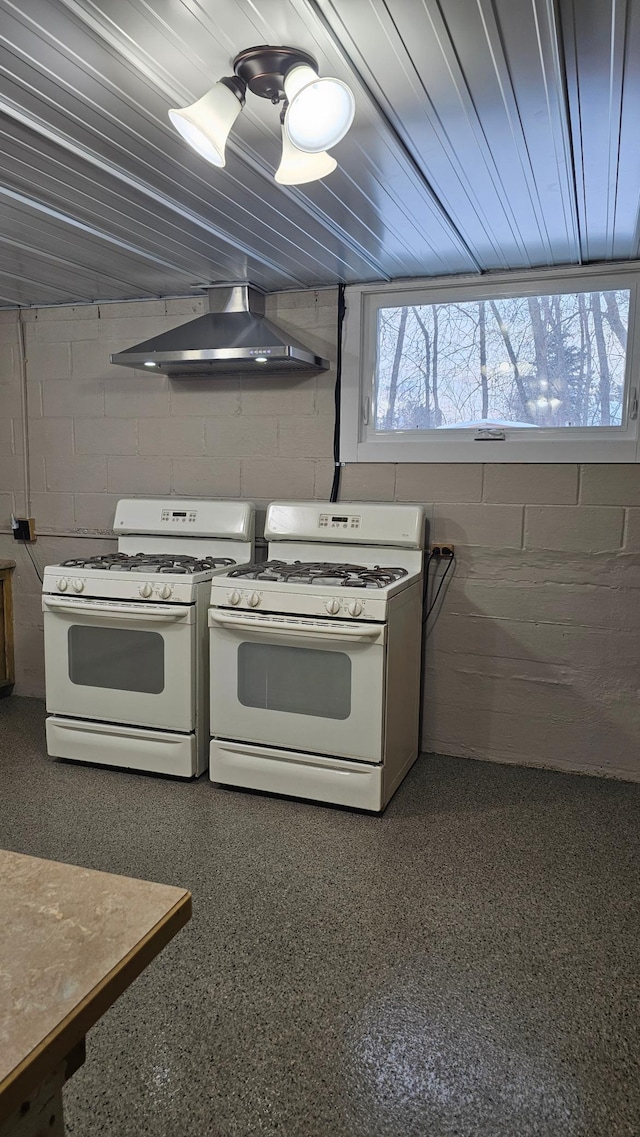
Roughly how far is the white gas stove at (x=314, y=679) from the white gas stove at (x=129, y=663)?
0.13 metres

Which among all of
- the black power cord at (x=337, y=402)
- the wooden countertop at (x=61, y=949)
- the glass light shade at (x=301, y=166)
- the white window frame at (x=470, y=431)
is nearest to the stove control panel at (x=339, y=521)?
the black power cord at (x=337, y=402)

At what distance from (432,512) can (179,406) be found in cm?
144

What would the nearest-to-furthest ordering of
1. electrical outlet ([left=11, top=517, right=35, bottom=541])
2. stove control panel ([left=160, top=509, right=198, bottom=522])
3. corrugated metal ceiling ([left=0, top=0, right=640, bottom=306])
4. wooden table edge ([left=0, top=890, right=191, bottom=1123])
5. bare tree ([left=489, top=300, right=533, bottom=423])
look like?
wooden table edge ([left=0, top=890, right=191, bottom=1123])
corrugated metal ceiling ([left=0, top=0, right=640, bottom=306])
bare tree ([left=489, top=300, right=533, bottom=423])
stove control panel ([left=160, top=509, right=198, bottom=522])
electrical outlet ([left=11, top=517, right=35, bottom=541])

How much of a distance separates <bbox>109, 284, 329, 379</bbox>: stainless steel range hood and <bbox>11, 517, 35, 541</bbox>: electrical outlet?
1.17 metres

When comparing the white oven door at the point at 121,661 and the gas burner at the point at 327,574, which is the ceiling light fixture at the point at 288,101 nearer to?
the gas burner at the point at 327,574

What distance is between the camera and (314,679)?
9.45ft

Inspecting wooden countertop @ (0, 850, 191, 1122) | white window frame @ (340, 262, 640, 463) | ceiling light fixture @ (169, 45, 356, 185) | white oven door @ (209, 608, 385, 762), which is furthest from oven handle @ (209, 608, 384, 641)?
wooden countertop @ (0, 850, 191, 1122)

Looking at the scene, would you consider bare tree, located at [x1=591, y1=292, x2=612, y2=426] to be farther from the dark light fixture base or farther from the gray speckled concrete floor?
the dark light fixture base

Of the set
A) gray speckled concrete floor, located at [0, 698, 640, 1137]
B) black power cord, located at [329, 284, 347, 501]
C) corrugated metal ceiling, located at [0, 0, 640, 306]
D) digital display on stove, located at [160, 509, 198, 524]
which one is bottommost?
gray speckled concrete floor, located at [0, 698, 640, 1137]

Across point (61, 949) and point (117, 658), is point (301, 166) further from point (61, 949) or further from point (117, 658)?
point (117, 658)

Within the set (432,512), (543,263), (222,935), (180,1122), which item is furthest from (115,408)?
(180,1122)

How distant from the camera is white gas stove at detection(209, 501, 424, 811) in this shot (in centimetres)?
278

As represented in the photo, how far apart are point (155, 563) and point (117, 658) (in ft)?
1.54

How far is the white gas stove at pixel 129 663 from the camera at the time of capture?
3.08m
